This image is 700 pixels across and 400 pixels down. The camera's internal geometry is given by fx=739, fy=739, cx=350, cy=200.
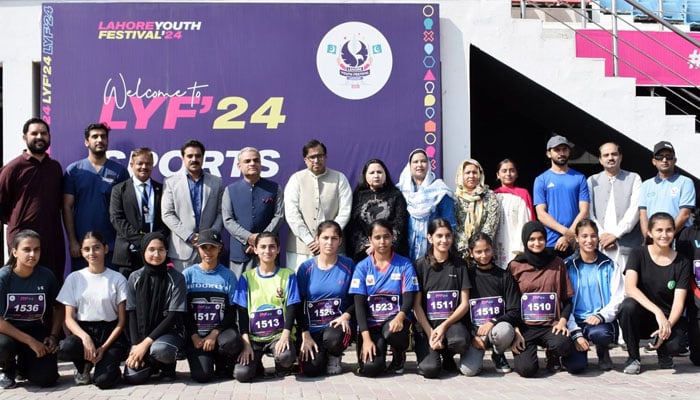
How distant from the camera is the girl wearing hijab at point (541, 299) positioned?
18.1ft

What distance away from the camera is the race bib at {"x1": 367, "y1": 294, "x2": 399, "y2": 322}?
5.66m

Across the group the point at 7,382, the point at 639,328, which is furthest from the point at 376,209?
the point at 7,382

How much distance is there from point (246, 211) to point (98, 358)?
65.7 inches

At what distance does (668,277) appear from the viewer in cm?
576

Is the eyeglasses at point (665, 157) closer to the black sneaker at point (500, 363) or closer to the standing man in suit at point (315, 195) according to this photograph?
the black sneaker at point (500, 363)

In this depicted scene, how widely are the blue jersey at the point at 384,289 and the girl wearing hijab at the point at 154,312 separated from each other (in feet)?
4.36

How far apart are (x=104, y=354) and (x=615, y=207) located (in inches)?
173

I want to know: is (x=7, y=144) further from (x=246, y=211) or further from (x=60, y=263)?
(x=246, y=211)

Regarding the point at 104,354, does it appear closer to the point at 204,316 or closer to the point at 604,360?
the point at 204,316

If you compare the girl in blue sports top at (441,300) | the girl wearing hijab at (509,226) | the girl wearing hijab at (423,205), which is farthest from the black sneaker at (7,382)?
the girl wearing hijab at (509,226)

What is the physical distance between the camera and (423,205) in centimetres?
623

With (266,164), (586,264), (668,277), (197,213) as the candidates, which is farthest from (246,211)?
(668,277)

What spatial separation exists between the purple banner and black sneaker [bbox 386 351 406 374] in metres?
2.24

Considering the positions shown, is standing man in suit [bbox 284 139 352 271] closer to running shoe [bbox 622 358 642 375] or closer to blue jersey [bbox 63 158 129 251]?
blue jersey [bbox 63 158 129 251]
